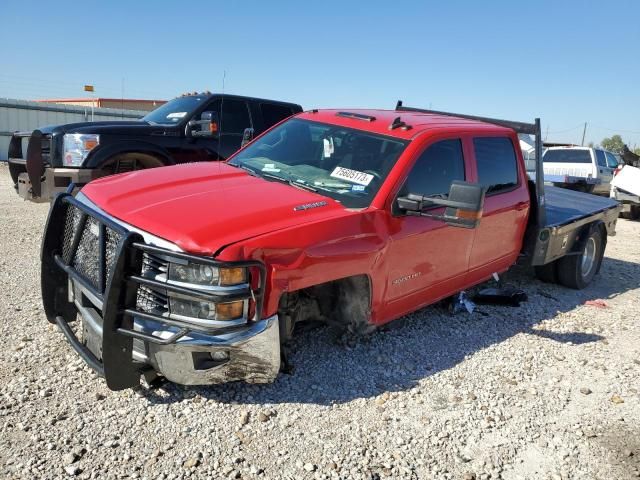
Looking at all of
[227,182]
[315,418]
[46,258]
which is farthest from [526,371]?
[46,258]

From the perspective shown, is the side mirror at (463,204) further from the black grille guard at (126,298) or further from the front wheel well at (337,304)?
the black grille guard at (126,298)

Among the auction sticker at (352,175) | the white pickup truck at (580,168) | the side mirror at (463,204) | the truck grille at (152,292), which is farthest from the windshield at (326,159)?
the white pickup truck at (580,168)

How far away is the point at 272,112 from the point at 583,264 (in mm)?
4994

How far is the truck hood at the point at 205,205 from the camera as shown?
9.34 ft

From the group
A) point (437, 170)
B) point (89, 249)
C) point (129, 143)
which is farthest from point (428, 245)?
point (129, 143)

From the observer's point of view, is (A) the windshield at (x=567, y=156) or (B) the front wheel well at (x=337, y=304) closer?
(B) the front wheel well at (x=337, y=304)

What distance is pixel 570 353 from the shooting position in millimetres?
4359

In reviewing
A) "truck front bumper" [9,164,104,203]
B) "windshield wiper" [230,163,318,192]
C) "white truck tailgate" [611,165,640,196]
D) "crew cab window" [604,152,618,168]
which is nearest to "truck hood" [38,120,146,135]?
"truck front bumper" [9,164,104,203]

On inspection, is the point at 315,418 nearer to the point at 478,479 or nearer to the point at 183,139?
the point at 478,479

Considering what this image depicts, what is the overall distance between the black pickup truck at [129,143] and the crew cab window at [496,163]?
241cm

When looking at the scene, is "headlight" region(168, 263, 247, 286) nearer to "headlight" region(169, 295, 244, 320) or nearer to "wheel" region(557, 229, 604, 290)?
"headlight" region(169, 295, 244, 320)

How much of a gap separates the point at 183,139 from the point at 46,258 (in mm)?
4034

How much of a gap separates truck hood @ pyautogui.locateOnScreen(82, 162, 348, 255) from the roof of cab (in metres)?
0.95

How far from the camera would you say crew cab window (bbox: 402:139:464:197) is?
152 inches
